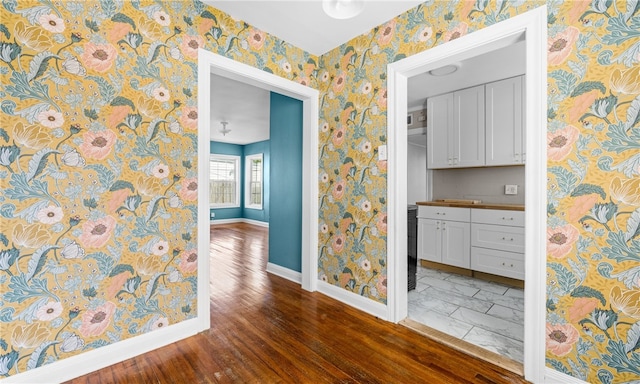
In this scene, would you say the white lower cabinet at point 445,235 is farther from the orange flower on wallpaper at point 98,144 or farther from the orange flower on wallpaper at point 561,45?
the orange flower on wallpaper at point 98,144

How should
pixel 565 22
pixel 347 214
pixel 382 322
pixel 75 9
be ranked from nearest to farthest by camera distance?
pixel 565 22 → pixel 75 9 → pixel 382 322 → pixel 347 214

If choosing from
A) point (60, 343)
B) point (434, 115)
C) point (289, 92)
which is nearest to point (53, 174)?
point (60, 343)

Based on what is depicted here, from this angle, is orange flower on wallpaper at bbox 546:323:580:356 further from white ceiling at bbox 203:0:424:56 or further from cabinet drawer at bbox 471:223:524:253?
white ceiling at bbox 203:0:424:56

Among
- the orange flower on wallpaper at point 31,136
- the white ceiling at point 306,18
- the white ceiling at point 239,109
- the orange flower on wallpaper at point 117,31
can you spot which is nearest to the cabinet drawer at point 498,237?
the white ceiling at point 306,18

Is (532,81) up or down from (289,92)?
down

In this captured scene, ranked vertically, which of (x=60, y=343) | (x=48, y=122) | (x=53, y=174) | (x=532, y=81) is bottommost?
(x=60, y=343)

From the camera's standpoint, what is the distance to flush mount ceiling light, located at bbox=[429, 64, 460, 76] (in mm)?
3027

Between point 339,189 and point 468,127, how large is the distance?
86.5 inches

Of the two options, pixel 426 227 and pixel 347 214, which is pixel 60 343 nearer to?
pixel 347 214

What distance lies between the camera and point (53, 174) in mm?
1606

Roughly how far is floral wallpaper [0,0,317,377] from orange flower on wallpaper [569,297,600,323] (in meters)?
2.42

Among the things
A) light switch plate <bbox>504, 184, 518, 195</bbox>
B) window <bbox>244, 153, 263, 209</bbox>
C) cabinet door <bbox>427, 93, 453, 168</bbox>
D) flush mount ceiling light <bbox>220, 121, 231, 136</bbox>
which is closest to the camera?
light switch plate <bbox>504, 184, 518, 195</bbox>

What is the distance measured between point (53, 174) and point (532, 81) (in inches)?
111

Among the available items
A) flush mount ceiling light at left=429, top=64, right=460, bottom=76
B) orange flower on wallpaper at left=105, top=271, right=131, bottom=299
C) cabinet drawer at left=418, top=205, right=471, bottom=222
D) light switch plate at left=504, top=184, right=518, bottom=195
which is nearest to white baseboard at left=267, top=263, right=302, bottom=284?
orange flower on wallpaper at left=105, top=271, right=131, bottom=299
